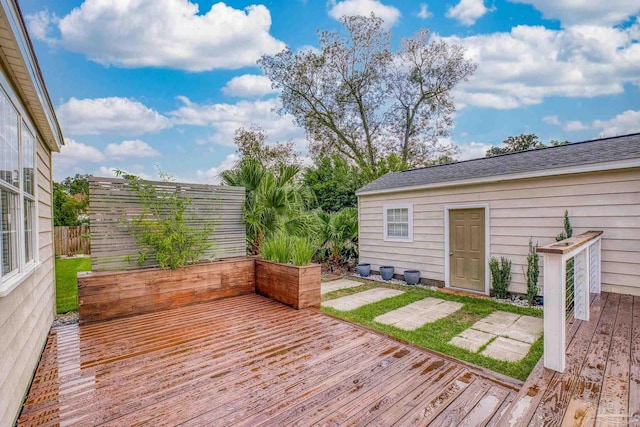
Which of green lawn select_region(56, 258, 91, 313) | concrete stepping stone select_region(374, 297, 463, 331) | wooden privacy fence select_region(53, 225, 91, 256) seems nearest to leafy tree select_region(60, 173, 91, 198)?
wooden privacy fence select_region(53, 225, 91, 256)

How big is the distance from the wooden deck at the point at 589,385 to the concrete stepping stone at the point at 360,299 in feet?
9.35

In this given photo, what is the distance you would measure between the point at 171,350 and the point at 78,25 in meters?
7.48

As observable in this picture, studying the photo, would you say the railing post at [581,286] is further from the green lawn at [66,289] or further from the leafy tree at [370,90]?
the leafy tree at [370,90]

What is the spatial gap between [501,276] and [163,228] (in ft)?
18.6

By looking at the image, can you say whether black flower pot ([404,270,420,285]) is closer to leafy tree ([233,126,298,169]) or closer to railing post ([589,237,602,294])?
railing post ([589,237,602,294])

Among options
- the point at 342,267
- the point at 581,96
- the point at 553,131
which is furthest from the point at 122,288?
the point at 553,131

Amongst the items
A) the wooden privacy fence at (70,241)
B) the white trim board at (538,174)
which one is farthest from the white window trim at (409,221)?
the wooden privacy fence at (70,241)

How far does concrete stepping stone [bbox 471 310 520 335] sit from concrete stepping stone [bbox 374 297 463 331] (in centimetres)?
50

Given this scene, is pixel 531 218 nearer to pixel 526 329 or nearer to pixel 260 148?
pixel 526 329

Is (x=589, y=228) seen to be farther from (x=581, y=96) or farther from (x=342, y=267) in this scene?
(x=581, y=96)

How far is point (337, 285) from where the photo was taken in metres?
6.71

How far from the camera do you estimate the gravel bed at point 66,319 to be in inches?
161

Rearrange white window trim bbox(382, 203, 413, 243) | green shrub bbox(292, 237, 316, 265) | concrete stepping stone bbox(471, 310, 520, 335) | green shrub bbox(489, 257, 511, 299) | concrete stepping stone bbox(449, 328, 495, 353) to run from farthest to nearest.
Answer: white window trim bbox(382, 203, 413, 243) → green shrub bbox(489, 257, 511, 299) → green shrub bbox(292, 237, 316, 265) → concrete stepping stone bbox(471, 310, 520, 335) → concrete stepping stone bbox(449, 328, 495, 353)

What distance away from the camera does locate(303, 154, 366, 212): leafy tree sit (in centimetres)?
1018
